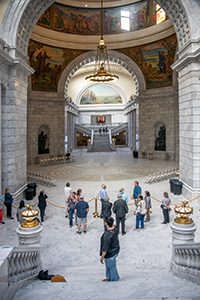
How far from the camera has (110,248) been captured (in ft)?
19.5

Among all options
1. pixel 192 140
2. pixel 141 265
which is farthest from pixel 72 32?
pixel 141 265

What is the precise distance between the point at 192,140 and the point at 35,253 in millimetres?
9518

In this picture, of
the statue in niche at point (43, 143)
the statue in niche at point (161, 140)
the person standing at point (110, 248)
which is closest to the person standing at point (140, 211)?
the person standing at point (110, 248)

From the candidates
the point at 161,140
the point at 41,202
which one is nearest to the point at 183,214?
the point at 41,202

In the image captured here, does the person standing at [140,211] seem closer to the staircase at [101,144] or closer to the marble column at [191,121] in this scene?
the marble column at [191,121]

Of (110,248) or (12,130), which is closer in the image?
(110,248)

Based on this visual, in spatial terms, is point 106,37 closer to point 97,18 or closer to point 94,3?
point 97,18

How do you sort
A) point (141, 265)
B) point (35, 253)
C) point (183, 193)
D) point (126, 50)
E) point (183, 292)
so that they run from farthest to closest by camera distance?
point (126, 50)
point (183, 193)
point (141, 265)
point (35, 253)
point (183, 292)

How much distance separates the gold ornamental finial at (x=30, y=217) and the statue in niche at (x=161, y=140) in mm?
A: 24526

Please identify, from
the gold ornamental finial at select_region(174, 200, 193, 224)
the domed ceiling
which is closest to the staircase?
the domed ceiling

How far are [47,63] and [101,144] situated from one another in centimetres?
1633

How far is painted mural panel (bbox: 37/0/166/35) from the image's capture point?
27578 mm

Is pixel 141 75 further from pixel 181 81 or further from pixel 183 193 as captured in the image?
pixel 183 193

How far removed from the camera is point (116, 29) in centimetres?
3006
